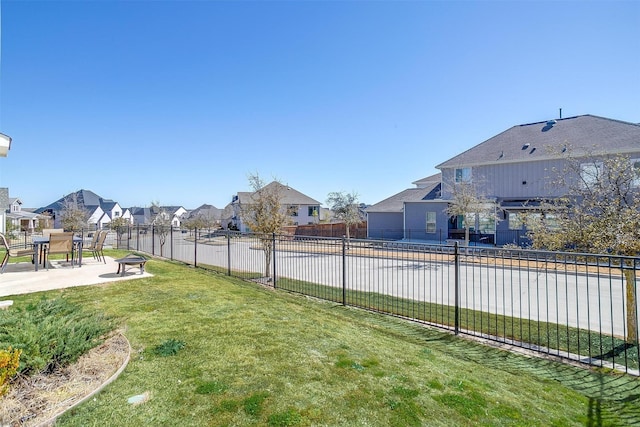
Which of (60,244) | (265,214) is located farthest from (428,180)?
(60,244)

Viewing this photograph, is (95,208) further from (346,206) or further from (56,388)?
(56,388)

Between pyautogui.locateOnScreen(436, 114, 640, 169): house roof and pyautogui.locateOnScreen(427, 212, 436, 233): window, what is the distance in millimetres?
3943

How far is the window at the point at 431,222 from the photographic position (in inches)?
986

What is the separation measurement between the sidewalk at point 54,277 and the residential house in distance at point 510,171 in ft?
59.9

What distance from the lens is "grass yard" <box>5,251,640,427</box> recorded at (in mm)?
2625

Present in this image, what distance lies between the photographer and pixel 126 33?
36.0ft

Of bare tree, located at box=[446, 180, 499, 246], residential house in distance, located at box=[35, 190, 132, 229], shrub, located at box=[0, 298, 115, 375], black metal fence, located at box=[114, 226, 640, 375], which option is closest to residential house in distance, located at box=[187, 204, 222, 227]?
residential house in distance, located at box=[35, 190, 132, 229]

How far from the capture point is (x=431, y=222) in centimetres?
2520

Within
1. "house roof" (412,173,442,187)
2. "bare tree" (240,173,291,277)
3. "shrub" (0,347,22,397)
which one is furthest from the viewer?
Answer: "house roof" (412,173,442,187)

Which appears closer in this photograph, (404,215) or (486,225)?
(486,225)

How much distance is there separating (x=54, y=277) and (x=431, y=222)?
23537mm

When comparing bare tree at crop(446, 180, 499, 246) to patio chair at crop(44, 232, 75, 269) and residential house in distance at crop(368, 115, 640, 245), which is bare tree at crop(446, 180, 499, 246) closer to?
residential house in distance at crop(368, 115, 640, 245)

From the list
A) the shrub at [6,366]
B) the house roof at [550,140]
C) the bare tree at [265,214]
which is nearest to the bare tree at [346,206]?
the house roof at [550,140]

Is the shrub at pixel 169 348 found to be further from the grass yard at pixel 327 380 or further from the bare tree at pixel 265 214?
the bare tree at pixel 265 214
